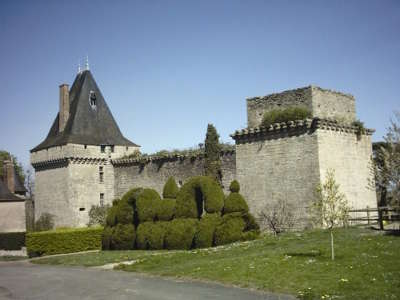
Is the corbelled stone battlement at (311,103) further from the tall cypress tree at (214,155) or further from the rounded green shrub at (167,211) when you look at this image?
the tall cypress tree at (214,155)

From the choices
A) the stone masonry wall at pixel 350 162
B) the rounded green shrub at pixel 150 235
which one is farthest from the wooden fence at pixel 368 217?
the rounded green shrub at pixel 150 235

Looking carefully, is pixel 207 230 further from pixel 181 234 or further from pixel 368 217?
pixel 368 217

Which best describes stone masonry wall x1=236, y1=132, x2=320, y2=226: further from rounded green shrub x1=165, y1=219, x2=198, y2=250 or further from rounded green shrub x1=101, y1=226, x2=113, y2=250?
rounded green shrub x1=101, y1=226, x2=113, y2=250

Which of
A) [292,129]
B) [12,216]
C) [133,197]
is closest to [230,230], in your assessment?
[292,129]

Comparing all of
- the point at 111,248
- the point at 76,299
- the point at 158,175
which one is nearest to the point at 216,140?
the point at 158,175

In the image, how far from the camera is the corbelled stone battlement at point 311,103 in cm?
1944

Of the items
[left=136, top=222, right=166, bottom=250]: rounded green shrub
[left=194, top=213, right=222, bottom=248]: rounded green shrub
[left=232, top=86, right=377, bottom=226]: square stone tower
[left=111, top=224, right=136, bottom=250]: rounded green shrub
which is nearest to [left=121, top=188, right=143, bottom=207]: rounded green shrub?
[left=111, top=224, right=136, bottom=250]: rounded green shrub

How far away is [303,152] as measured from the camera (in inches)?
746

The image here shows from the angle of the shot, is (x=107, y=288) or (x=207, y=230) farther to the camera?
(x=207, y=230)

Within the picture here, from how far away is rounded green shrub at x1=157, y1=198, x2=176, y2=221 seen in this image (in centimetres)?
2147

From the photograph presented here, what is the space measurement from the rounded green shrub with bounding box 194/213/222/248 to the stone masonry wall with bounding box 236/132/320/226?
184 cm

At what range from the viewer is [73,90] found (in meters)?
36.8

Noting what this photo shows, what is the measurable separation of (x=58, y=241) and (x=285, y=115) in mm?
12440

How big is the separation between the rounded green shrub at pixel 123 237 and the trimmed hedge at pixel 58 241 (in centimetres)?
220
